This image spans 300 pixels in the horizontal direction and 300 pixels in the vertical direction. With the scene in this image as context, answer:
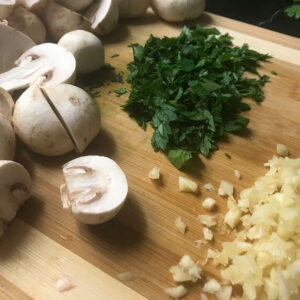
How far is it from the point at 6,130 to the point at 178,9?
1.63 metres

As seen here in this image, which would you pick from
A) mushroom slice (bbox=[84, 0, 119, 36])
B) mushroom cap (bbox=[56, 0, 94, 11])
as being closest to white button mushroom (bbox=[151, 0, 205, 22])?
mushroom slice (bbox=[84, 0, 119, 36])

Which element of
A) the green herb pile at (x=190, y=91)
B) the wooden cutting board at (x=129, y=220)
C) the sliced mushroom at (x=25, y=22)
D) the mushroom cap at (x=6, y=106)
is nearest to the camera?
the wooden cutting board at (x=129, y=220)

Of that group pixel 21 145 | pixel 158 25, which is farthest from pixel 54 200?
pixel 158 25

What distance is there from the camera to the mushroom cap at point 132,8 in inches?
109

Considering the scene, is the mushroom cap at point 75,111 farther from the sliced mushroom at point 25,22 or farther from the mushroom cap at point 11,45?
the sliced mushroom at point 25,22

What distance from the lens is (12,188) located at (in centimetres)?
150

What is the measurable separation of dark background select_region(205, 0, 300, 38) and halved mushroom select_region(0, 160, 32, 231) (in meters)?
2.39

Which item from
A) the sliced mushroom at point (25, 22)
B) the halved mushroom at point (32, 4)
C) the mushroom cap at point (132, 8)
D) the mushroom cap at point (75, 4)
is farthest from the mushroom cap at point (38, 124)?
the mushroom cap at point (132, 8)

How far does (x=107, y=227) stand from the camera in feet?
5.04

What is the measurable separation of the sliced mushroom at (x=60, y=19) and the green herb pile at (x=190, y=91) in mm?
396

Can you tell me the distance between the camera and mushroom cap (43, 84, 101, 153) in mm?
1706

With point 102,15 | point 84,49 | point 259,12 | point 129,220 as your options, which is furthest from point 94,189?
point 259,12

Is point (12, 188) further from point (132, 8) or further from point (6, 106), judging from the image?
point (132, 8)

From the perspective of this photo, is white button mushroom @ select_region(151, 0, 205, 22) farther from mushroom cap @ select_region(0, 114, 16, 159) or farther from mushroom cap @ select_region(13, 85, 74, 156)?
mushroom cap @ select_region(0, 114, 16, 159)
